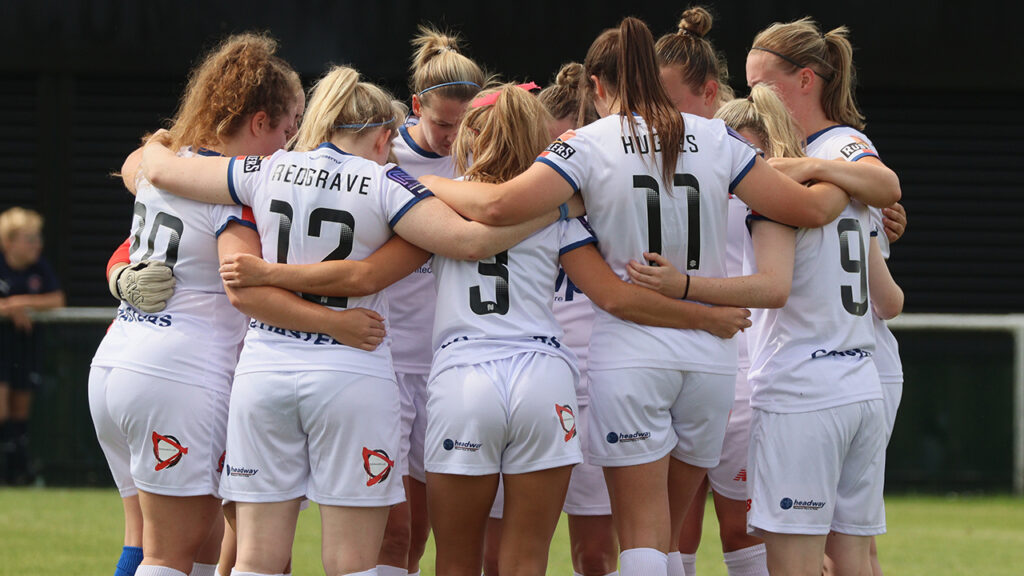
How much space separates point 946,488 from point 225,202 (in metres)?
7.45

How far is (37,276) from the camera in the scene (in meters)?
9.61

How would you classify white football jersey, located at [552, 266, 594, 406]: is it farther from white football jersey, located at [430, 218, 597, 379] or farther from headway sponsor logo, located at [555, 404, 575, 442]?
headway sponsor logo, located at [555, 404, 575, 442]

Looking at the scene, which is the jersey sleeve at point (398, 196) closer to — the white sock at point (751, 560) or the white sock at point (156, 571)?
the white sock at point (156, 571)

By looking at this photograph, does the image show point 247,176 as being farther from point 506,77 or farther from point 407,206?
point 506,77

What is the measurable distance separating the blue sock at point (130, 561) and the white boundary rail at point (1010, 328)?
6948 mm

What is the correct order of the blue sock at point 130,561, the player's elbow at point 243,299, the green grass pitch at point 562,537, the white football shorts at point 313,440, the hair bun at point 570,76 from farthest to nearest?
the green grass pitch at point 562,537, the hair bun at point 570,76, the blue sock at point 130,561, the player's elbow at point 243,299, the white football shorts at point 313,440

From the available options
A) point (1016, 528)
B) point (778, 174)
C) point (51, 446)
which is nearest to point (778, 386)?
point (778, 174)

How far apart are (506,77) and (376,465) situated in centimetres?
744

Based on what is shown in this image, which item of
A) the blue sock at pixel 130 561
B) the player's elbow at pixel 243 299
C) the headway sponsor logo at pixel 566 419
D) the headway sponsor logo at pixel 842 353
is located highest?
the player's elbow at pixel 243 299

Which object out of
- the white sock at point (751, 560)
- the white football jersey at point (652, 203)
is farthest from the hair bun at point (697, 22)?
the white sock at point (751, 560)

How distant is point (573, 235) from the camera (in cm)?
380

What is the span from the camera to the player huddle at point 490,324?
361 cm

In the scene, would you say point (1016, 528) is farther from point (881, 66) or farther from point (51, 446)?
point (51, 446)

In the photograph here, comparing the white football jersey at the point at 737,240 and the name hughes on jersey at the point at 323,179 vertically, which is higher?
the name hughes on jersey at the point at 323,179
